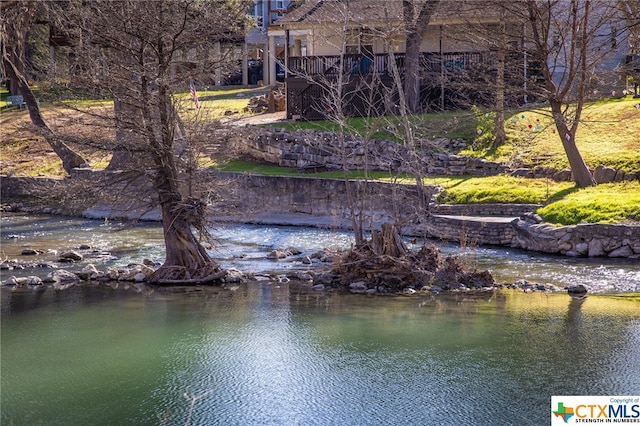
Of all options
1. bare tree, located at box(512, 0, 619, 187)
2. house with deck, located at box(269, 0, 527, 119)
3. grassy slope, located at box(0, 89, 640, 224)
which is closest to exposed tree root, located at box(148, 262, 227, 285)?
grassy slope, located at box(0, 89, 640, 224)

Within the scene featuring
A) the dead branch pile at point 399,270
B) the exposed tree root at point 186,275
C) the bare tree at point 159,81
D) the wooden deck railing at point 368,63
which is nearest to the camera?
the bare tree at point 159,81

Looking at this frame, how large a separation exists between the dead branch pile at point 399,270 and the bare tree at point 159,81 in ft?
11.2

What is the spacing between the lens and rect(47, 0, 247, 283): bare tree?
754 inches

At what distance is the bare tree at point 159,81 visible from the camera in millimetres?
19156

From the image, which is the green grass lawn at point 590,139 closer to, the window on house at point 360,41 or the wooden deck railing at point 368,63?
the wooden deck railing at point 368,63

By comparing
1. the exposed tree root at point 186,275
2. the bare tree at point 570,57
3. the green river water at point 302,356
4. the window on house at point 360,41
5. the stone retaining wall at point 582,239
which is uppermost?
the window on house at point 360,41

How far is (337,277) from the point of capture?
19938 millimetres

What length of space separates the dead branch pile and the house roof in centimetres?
1152

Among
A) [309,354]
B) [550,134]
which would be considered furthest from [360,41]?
[309,354]

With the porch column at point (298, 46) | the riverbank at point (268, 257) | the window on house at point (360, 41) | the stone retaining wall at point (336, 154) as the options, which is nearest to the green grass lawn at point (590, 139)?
the stone retaining wall at point (336, 154)

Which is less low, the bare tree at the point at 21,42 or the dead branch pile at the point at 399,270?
the bare tree at the point at 21,42

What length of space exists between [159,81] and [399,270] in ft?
22.0

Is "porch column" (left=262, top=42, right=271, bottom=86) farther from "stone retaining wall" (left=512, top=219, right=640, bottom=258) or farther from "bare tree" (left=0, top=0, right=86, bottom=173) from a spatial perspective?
"stone retaining wall" (left=512, top=219, right=640, bottom=258)

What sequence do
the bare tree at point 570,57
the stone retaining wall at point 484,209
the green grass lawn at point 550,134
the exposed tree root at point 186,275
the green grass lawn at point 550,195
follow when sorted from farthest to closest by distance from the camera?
1. the green grass lawn at point 550,134
2. the stone retaining wall at point 484,209
3. the bare tree at point 570,57
4. the green grass lawn at point 550,195
5. the exposed tree root at point 186,275
